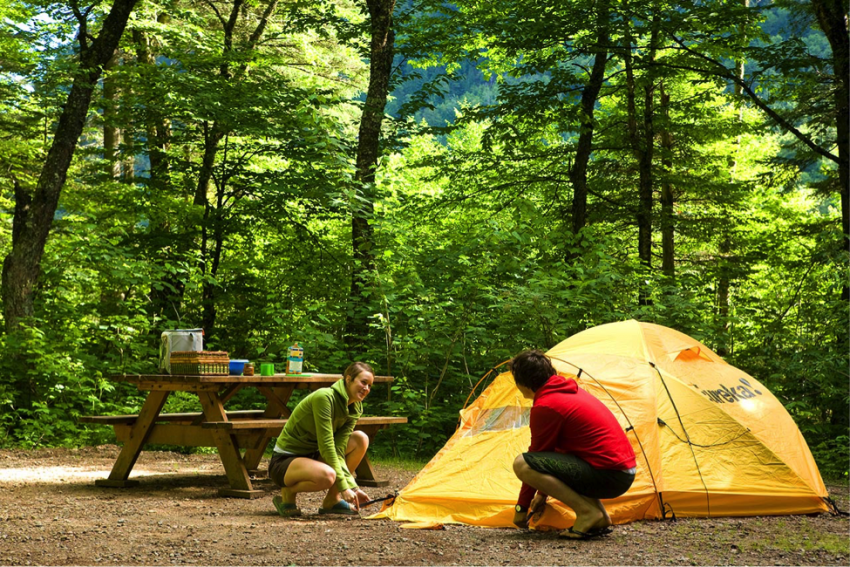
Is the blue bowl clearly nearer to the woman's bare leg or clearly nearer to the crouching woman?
the crouching woman

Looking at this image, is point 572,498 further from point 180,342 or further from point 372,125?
point 372,125

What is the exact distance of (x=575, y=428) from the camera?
458 cm

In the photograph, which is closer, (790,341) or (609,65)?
(790,341)

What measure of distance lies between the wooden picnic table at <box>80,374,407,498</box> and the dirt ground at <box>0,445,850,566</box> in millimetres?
367

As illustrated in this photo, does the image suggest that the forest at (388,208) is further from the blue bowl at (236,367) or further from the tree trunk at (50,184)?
the blue bowl at (236,367)

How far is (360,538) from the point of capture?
4.50 meters

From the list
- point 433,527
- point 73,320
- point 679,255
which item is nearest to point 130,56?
point 73,320

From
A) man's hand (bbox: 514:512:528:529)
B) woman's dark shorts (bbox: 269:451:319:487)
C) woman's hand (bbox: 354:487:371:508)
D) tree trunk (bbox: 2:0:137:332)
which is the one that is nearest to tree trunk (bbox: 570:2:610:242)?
tree trunk (bbox: 2:0:137:332)

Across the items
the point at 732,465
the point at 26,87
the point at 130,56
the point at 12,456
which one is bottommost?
the point at 12,456

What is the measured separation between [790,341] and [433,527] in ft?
22.4

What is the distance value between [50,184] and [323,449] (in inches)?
273

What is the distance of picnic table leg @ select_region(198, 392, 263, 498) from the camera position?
6.04 meters

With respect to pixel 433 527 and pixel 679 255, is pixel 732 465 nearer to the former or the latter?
pixel 433 527

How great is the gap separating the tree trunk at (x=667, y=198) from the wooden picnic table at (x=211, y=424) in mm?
8943
